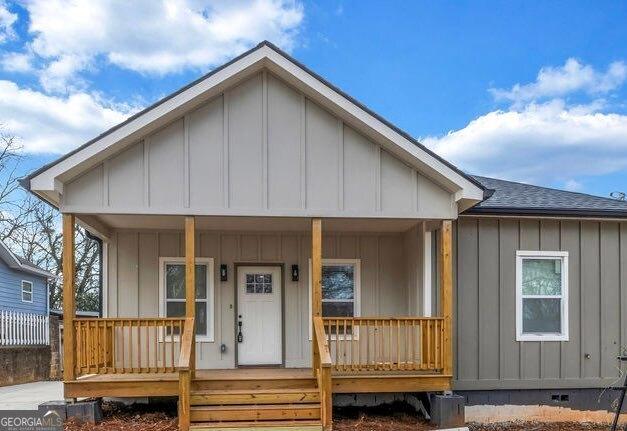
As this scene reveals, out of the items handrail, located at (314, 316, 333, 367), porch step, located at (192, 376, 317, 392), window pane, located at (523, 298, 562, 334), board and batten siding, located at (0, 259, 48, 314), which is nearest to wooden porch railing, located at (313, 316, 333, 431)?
handrail, located at (314, 316, 333, 367)

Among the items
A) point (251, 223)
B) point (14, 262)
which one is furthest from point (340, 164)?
point (14, 262)

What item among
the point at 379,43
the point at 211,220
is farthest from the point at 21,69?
Result: the point at 211,220

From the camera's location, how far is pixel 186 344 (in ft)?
23.9

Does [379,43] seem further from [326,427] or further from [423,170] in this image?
[326,427]

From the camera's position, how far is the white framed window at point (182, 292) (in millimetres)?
9594

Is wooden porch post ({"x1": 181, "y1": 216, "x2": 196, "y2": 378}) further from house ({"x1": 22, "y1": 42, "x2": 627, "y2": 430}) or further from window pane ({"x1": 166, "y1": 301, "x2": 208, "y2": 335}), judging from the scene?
window pane ({"x1": 166, "y1": 301, "x2": 208, "y2": 335})

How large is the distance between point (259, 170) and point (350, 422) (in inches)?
146

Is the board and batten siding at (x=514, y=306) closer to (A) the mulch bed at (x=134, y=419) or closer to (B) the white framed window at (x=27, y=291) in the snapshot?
(A) the mulch bed at (x=134, y=419)

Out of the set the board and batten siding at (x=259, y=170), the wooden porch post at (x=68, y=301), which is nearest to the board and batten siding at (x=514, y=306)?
the board and batten siding at (x=259, y=170)

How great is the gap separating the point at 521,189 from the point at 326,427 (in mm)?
6025

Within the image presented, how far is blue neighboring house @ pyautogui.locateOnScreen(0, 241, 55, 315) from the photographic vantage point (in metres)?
16.8

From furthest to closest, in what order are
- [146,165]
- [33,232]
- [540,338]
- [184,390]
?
[33,232] → [540,338] → [146,165] → [184,390]

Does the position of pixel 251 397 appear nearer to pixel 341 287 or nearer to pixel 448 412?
pixel 448 412

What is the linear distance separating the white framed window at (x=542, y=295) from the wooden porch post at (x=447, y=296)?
1689 mm
